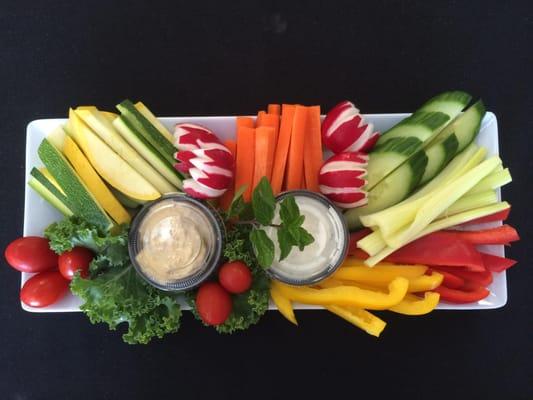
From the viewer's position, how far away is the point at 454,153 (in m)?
1.26

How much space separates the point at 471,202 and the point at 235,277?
0.58 m

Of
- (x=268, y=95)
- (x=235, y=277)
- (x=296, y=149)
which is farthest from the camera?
(x=268, y=95)

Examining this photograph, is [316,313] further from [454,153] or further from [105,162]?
[105,162]

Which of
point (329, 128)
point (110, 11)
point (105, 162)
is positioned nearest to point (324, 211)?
point (329, 128)

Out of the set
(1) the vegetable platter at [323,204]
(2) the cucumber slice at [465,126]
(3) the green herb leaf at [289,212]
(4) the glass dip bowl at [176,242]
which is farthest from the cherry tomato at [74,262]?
(2) the cucumber slice at [465,126]

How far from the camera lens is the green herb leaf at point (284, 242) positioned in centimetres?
104

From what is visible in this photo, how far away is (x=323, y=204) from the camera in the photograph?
1179mm

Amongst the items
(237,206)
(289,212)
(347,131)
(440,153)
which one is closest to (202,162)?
(237,206)

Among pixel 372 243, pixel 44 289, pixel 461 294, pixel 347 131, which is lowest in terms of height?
pixel 44 289

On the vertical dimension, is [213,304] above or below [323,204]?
below

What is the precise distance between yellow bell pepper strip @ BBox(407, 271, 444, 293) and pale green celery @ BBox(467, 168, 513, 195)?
0.22 m

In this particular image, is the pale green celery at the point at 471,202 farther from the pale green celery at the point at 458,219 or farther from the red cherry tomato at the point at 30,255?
the red cherry tomato at the point at 30,255

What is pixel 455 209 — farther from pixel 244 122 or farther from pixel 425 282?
pixel 244 122

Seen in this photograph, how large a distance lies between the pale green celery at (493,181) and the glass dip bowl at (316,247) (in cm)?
34
